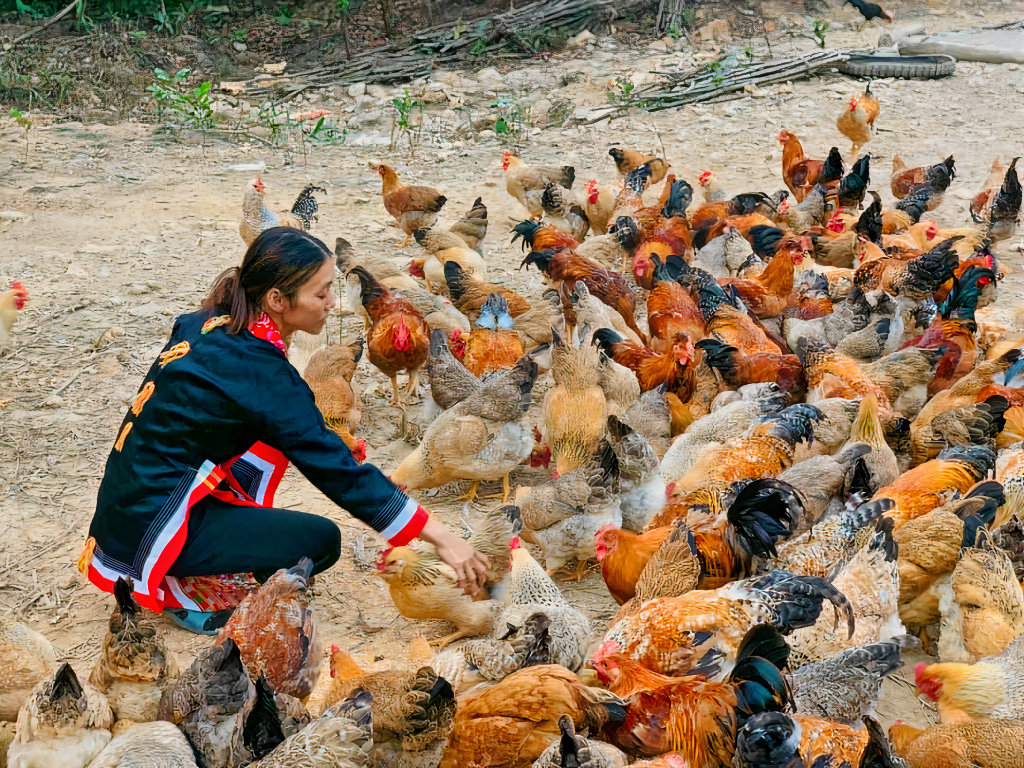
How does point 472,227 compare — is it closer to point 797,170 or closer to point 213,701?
point 797,170

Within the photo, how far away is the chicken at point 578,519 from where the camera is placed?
4215 mm

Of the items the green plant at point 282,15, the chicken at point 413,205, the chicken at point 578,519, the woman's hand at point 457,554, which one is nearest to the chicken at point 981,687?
the chicken at point 578,519

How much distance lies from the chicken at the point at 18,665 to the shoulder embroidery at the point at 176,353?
1.17 m

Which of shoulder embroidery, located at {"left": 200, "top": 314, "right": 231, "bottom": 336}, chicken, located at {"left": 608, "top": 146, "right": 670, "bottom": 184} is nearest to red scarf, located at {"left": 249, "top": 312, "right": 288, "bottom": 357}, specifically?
shoulder embroidery, located at {"left": 200, "top": 314, "right": 231, "bottom": 336}

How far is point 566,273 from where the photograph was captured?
646cm

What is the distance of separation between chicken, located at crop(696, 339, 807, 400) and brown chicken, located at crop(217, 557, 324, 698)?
3.01 metres

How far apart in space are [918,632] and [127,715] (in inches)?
136

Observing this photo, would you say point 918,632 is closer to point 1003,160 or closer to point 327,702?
point 327,702

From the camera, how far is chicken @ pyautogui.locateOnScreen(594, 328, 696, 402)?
5.32 meters

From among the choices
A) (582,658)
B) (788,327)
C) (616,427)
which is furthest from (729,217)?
(582,658)

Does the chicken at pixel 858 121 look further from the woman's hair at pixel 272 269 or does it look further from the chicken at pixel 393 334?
the woman's hair at pixel 272 269

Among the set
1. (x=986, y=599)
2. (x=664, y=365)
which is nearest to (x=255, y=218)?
(x=664, y=365)

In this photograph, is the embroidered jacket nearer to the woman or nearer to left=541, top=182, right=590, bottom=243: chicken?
the woman

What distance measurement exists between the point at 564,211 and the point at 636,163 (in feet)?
4.87
